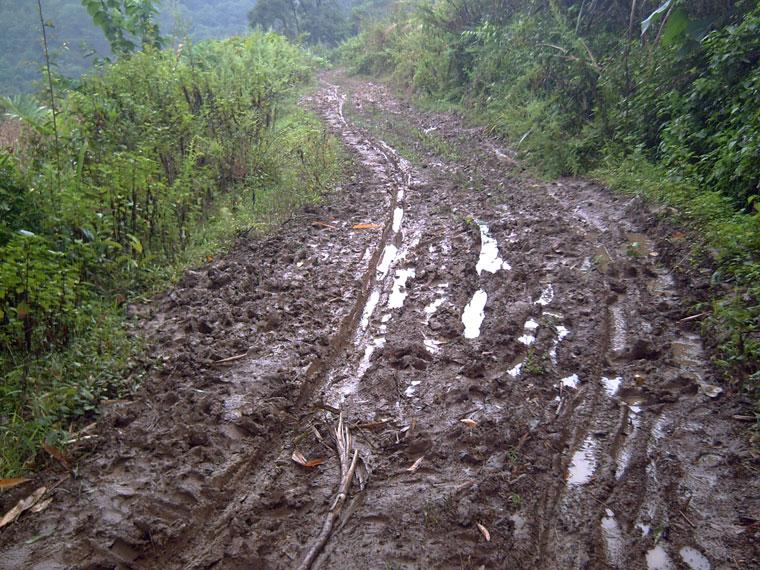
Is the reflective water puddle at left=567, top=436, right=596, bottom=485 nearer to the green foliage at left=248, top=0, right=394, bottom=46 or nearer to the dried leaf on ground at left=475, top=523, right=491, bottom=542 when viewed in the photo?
the dried leaf on ground at left=475, top=523, right=491, bottom=542

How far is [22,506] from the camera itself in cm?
291

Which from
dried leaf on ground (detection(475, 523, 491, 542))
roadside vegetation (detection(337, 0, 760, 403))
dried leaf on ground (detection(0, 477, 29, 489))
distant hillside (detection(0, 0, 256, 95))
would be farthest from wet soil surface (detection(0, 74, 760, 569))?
distant hillside (detection(0, 0, 256, 95))

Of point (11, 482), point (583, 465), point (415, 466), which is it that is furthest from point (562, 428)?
point (11, 482)

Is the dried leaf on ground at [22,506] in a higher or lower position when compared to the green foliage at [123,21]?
lower

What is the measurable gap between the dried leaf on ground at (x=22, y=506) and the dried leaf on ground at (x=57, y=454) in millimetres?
191

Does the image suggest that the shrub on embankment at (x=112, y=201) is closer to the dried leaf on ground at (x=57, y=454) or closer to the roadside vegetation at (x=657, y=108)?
the dried leaf on ground at (x=57, y=454)

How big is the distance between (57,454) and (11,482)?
260 mm

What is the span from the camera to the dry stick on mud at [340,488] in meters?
2.67

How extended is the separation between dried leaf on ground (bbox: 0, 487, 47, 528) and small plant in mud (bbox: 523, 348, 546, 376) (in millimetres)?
3101

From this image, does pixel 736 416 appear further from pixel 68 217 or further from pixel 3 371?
pixel 68 217

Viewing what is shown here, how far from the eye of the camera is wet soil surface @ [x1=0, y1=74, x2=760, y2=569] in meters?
2.70

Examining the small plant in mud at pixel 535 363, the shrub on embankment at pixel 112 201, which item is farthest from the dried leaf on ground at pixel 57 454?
the small plant in mud at pixel 535 363

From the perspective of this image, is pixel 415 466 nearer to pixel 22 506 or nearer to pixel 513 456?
pixel 513 456

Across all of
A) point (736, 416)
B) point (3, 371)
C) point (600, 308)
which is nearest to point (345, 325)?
point (600, 308)
